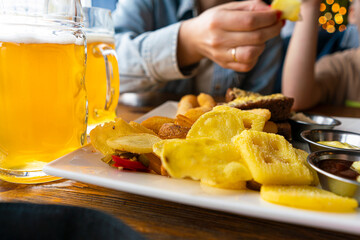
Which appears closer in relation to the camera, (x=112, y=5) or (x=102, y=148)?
(x=102, y=148)

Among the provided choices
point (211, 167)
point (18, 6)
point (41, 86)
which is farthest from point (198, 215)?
point (18, 6)

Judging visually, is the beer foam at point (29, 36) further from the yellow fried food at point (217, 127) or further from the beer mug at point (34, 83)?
the yellow fried food at point (217, 127)

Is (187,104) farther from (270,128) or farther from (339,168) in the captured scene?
(339,168)

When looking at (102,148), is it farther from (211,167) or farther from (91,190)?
(211,167)

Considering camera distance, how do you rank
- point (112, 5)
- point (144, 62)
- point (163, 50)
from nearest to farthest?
point (163, 50) → point (144, 62) → point (112, 5)

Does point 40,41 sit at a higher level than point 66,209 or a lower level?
higher

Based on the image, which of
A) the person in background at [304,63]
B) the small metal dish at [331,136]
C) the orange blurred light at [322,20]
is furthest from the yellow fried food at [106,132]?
the orange blurred light at [322,20]

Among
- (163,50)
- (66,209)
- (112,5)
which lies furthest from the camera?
(112,5)
